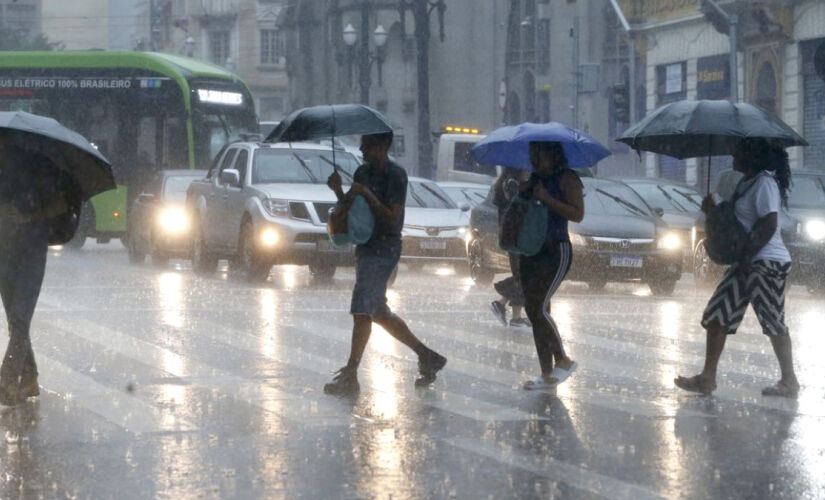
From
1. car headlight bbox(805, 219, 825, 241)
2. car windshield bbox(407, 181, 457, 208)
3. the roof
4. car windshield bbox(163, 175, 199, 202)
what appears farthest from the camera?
the roof

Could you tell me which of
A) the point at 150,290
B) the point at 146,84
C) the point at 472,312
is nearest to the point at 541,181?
the point at 472,312

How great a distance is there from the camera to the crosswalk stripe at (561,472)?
304 inches

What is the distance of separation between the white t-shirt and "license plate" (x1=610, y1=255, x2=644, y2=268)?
36.5 ft

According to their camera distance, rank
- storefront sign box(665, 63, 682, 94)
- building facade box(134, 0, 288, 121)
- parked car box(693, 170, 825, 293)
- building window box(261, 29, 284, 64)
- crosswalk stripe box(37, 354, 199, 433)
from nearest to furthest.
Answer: crosswalk stripe box(37, 354, 199, 433) → parked car box(693, 170, 825, 293) → storefront sign box(665, 63, 682, 94) → building facade box(134, 0, 288, 121) → building window box(261, 29, 284, 64)

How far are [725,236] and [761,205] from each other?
283 mm

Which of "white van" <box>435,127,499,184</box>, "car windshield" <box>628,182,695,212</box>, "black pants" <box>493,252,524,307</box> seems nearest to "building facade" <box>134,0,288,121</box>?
"white van" <box>435,127,499,184</box>

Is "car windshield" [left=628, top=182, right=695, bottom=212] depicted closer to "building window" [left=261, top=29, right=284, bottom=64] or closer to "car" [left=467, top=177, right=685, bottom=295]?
"car" [left=467, top=177, right=685, bottom=295]

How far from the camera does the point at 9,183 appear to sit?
1058 centimetres

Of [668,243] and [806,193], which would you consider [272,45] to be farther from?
[668,243]

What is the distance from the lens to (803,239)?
23.0 metres

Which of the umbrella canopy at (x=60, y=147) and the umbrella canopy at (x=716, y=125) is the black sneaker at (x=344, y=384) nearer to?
the umbrella canopy at (x=60, y=147)

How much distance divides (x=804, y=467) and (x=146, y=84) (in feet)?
85.8

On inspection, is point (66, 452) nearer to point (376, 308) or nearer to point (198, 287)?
point (376, 308)

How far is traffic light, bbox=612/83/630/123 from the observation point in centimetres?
4197
